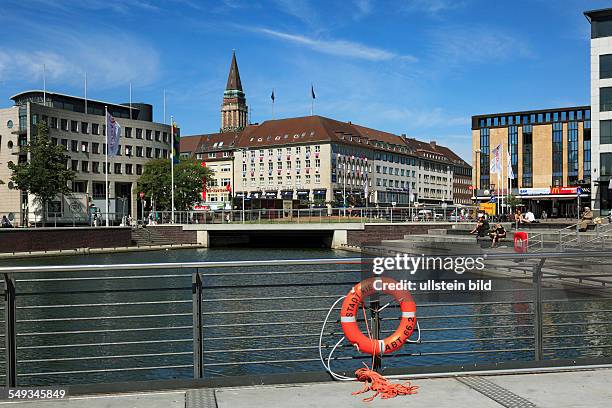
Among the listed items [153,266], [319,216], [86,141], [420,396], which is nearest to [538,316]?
[420,396]

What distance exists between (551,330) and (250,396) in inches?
460

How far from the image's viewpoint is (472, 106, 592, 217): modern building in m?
108

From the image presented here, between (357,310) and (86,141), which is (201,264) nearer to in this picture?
(357,310)

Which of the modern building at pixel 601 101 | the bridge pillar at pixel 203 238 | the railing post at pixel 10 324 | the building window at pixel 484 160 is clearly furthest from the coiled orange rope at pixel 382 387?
the building window at pixel 484 160

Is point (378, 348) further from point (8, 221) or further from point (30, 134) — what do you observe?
point (30, 134)

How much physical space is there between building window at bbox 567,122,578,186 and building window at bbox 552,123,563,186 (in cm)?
116

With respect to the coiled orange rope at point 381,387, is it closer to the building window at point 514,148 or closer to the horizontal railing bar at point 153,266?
the horizontal railing bar at point 153,266

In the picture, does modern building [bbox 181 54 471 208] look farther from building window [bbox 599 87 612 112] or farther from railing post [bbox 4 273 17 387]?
railing post [bbox 4 273 17 387]

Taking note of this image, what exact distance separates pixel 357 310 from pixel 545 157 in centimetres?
11281

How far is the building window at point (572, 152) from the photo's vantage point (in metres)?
108

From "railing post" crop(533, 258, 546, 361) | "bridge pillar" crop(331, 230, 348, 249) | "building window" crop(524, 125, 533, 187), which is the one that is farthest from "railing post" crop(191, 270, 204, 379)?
"building window" crop(524, 125, 533, 187)

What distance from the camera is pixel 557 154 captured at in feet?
364

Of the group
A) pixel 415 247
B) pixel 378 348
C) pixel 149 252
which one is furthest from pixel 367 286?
pixel 149 252

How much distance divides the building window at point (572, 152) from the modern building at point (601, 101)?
52.7 metres
